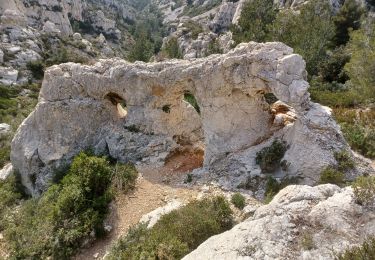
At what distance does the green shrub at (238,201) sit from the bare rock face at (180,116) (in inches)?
→ 66.1

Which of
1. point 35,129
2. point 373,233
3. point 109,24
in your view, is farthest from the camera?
point 109,24

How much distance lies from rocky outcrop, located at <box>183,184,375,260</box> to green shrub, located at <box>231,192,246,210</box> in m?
4.74

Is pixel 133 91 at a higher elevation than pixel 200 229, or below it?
higher

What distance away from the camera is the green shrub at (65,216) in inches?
516

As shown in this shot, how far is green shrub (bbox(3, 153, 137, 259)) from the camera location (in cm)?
1312

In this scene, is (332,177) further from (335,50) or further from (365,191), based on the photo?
(335,50)

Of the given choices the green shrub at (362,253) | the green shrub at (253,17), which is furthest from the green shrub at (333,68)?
the green shrub at (362,253)

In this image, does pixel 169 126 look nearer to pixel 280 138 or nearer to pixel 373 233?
pixel 280 138

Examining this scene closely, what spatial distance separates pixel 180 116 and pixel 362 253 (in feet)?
47.5

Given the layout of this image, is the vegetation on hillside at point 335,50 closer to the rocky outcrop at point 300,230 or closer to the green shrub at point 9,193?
the rocky outcrop at point 300,230

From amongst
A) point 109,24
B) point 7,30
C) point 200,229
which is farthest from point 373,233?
point 109,24

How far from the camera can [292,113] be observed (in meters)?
16.4

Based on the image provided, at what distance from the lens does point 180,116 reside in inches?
781

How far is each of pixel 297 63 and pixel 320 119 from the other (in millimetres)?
2598
